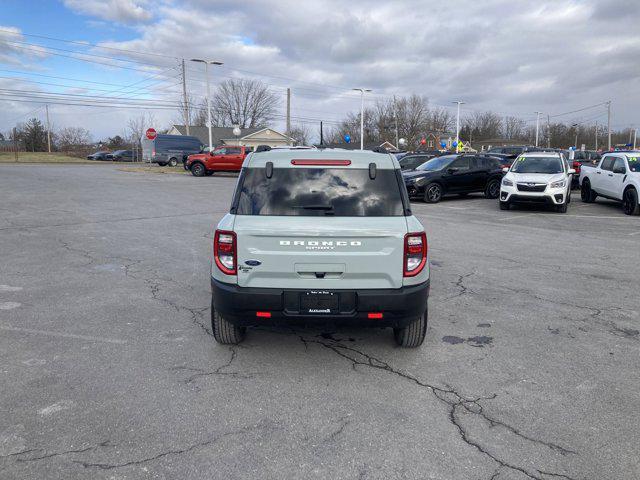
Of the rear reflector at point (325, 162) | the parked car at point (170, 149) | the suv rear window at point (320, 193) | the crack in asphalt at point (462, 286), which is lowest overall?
the crack in asphalt at point (462, 286)

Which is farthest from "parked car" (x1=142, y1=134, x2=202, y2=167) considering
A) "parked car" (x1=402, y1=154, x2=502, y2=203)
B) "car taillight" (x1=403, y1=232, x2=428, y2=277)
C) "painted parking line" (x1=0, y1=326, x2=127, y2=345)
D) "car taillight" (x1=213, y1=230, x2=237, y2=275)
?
"car taillight" (x1=403, y1=232, x2=428, y2=277)

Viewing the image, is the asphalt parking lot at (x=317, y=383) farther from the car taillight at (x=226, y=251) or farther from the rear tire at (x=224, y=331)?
the car taillight at (x=226, y=251)

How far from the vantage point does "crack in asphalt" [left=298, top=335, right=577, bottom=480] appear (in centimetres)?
293

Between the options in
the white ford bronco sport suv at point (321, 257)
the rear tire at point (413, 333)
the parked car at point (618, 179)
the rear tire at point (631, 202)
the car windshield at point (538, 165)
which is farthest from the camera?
the car windshield at point (538, 165)

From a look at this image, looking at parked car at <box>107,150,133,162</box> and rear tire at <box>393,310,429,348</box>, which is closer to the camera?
rear tire at <box>393,310,429,348</box>

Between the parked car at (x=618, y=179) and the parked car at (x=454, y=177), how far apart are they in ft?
10.6

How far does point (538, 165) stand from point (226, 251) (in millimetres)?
13930

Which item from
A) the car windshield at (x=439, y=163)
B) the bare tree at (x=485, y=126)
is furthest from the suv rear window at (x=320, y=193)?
the bare tree at (x=485, y=126)

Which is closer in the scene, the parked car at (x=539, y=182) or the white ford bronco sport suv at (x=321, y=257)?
A: the white ford bronco sport suv at (x=321, y=257)

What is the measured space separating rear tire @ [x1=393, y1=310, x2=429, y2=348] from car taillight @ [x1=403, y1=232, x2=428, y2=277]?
0.56 m

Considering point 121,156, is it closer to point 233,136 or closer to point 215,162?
point 233,136

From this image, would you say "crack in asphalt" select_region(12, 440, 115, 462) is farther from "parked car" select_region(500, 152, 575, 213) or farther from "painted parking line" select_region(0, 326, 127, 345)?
"parked car" select_region(500, 152, 575, 213)

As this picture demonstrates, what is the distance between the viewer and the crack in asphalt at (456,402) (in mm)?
2932

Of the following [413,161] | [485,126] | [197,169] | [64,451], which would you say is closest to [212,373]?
[64,451]
